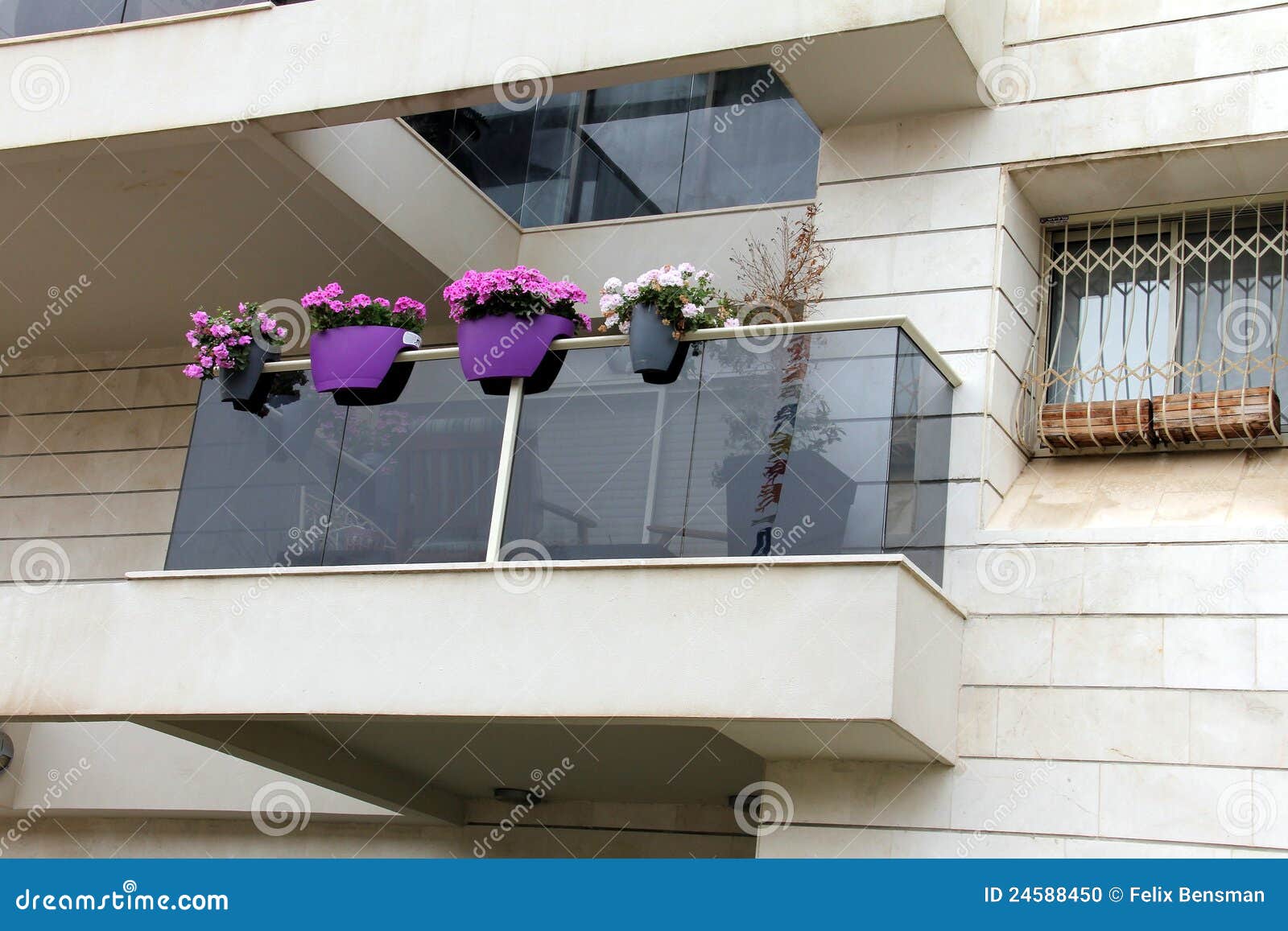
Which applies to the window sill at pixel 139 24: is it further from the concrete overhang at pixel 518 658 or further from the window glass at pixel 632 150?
the concrete overhang at pixel 518 658

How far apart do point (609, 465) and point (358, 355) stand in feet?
5.68

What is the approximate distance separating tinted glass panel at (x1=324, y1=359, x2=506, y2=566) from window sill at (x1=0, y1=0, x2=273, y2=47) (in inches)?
113

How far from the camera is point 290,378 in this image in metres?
8.50

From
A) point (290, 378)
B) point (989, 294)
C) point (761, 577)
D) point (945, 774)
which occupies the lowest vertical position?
point (945, 774)

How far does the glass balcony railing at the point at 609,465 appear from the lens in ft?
23.3

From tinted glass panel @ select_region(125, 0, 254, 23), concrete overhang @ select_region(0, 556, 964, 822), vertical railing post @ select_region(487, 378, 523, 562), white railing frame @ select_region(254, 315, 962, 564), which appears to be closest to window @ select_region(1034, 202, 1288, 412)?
white railing frame @ select_region(254, 315, 962, 564)

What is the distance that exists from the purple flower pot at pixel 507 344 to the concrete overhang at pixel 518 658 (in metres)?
1.08

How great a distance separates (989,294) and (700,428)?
202 cm

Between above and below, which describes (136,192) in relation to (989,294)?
above

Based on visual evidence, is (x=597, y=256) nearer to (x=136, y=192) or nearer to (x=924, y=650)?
(x=136, y=192)

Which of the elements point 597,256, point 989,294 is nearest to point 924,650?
point 989,294

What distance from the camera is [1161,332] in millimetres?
8578

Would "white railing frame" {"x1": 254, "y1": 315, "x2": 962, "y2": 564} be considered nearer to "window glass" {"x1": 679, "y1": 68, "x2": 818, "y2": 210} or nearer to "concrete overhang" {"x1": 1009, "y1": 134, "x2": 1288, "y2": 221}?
"concrete overhang" {"x1": 1009, "y1": 134, "x2": 1288, "y2": 221}

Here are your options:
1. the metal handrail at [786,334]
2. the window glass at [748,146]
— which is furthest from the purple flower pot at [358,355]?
the window glass at [748,146]
